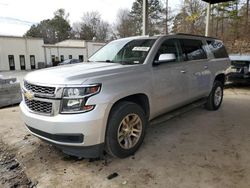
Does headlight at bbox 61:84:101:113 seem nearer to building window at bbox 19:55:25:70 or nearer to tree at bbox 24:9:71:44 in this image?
building window at bbox 19:55:25:70

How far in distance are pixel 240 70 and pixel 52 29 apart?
52.7 metres

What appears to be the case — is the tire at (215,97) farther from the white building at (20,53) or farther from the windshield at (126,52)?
the white building at (20,53)

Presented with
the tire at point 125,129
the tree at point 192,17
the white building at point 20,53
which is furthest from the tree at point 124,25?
the tire at point 125,129

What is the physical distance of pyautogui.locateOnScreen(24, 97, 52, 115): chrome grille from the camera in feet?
9.34

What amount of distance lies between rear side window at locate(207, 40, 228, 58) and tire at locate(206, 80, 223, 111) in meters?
0.66

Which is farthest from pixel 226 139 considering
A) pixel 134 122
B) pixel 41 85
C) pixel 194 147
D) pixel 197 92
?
pixel 41 85

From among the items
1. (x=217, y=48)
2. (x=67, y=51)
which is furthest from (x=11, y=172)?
(x=67, y=51)

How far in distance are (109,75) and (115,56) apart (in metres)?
1.18

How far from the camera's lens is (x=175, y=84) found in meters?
4.04

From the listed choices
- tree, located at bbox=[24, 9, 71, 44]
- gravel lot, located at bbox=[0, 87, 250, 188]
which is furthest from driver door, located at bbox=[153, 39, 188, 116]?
tree, located at bbox=[24, 9, 71, 44]

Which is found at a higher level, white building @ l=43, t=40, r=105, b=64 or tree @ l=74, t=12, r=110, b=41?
tree @ l=74, t=12, r=110, b=41

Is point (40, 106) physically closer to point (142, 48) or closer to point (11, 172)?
point (11, 172)

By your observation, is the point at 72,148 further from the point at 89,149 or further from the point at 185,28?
the point at 185,28

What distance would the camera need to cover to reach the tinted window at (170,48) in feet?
12.7
